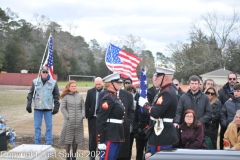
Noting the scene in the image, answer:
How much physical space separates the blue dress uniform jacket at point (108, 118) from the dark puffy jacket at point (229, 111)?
2.76m

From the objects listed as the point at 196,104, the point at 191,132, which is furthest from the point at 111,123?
the point at 196,104

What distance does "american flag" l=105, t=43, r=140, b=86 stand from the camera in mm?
9297

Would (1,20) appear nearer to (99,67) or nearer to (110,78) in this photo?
(99,67)

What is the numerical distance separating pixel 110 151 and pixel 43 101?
3000 millimetres

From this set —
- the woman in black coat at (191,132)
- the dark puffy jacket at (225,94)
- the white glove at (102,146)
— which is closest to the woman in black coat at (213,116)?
the dark puffy jacket at (225,94)

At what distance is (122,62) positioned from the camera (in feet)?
31.7

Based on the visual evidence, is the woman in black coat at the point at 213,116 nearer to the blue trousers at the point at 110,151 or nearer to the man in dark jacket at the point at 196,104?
the man in dark jacket at the point at 196,104

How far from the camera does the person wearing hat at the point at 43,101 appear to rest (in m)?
7.88

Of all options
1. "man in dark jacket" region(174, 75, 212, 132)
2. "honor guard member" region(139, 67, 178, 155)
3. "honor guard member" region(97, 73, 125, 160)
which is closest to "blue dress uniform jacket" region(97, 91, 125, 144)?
"honor guard member" region(97, 73, 125, 160)

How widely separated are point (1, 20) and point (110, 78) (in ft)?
179

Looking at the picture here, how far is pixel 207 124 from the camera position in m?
6.98

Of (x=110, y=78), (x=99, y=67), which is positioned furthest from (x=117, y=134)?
(x=99, y=67)

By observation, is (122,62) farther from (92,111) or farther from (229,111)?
(229,111)

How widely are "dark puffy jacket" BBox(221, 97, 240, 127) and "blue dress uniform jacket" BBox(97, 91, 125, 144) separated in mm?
2760
